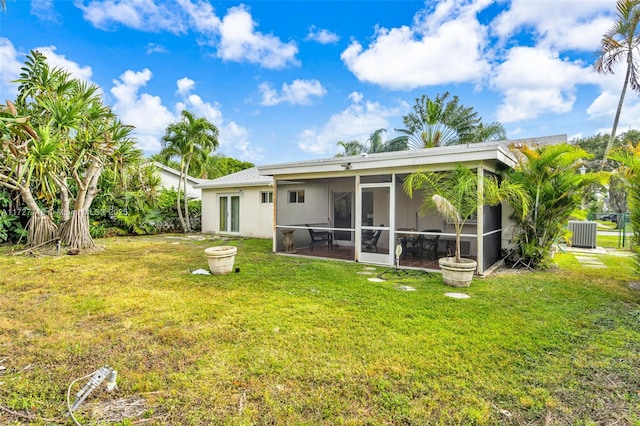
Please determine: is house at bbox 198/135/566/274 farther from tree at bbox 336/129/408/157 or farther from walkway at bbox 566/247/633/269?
tree at bbox 336/129/408/157

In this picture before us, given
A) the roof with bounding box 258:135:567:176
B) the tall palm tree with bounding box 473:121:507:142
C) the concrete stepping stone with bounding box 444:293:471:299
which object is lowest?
the concrete stepping stone with bounding box 444:293:471:299

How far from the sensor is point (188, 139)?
15516mm

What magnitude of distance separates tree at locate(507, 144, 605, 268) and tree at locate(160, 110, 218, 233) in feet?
44.0

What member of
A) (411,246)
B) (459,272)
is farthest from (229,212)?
(459,272)

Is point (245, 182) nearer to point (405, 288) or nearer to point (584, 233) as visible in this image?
point (405, 288)

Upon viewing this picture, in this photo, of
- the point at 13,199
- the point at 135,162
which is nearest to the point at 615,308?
the point at 135,162

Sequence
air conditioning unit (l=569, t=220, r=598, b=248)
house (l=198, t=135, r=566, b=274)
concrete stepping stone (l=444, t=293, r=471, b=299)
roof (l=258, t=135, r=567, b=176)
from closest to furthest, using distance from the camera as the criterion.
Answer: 1. concrete stepping stone (l=444, t=293, r=471, b=299)
2. roof (l=258, t=135, r=567, b=176)
3. house (l=198, t=135, r=566, b=274)
4. air conditioning unit (l=569, t=220, r=598, b=248)

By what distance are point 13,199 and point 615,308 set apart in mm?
17486

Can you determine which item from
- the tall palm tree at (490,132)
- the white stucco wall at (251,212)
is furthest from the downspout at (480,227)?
the tall palm tree at (490,132)

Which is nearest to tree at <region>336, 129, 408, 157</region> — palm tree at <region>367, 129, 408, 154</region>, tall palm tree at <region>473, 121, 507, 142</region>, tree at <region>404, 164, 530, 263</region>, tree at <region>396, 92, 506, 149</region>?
palm tree at <region>367, 129, 408, 154</region>

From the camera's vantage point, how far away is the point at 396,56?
15.4 meters

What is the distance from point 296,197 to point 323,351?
8.44 m

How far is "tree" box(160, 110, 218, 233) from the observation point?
15453 millimetres

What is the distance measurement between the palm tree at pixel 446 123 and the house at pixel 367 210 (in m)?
7.68
